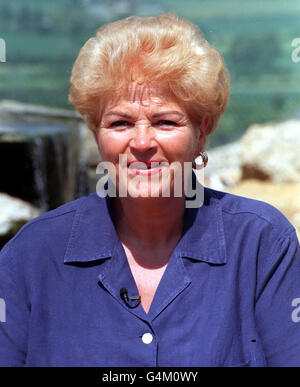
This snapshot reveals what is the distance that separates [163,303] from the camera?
4.65 ft

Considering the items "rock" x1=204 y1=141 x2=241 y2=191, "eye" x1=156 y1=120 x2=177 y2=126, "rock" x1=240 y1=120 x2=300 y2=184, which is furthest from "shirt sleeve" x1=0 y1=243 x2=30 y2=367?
"rock" x1=204 y1=141 x2=241 y2=191

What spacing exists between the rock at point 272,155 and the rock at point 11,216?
2.62 m

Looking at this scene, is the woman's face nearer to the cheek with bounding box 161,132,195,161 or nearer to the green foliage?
the cheek with bounding box 161,132,195,161

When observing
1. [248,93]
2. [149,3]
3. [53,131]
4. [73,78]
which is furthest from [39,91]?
[73,78]

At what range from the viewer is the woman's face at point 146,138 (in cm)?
140

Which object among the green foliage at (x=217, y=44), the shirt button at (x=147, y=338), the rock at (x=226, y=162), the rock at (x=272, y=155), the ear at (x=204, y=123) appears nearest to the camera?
the shirt button at (x=147, y=338)

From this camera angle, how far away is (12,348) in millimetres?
1429

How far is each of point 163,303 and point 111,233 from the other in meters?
0.23

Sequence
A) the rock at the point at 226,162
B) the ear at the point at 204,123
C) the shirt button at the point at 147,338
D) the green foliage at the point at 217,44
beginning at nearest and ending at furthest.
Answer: the shirt button at the point at 147,338
the ear at the point at 204,123
the rock at the point at 226,162
the green foliage at the point at 217,44

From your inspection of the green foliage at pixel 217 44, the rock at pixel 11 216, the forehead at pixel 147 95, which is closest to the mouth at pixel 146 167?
the forehead at pixel 147 95

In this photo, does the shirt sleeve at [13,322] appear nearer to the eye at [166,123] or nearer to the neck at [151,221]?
the neck at [151,221]

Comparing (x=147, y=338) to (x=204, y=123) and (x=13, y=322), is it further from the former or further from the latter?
(x=204, y=123)
